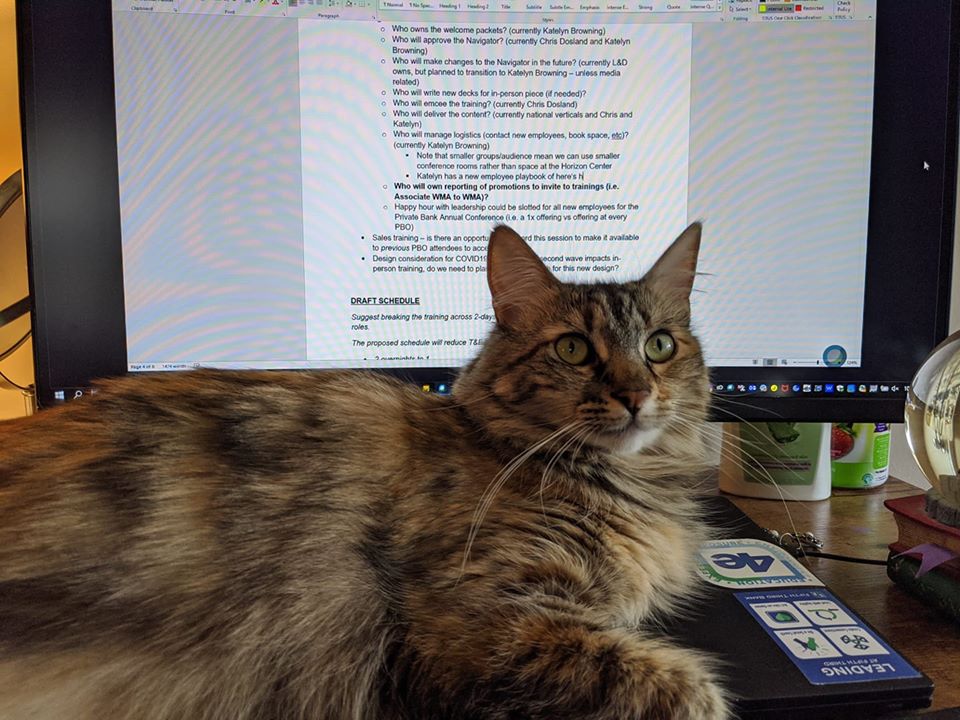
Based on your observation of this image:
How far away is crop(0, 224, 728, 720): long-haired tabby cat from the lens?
1.84 feet

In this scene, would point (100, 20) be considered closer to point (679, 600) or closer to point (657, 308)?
point (657, 308)

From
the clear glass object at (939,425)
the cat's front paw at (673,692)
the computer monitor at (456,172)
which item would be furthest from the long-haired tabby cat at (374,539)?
the clear glass object at (939,425)

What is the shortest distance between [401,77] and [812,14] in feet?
1.88

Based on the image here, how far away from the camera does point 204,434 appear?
67cm

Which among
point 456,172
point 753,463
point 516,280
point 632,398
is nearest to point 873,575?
point 753,463

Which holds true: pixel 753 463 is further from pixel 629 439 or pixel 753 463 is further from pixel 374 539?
pixel 374 539

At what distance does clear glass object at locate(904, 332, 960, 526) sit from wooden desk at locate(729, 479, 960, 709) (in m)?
0.12

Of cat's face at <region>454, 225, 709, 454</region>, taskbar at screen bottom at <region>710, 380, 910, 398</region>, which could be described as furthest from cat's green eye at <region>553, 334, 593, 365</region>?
taskbar at screen bottom at <region>710, 380, 910, 398</region>

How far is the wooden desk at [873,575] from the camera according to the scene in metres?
0.65

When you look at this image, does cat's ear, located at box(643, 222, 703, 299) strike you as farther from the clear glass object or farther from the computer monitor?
the clear glass object

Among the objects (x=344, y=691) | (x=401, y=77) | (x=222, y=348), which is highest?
(x=401, y=77)

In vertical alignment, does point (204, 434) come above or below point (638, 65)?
below

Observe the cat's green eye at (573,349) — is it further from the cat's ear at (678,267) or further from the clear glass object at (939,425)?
the clear glass object at (939,425)

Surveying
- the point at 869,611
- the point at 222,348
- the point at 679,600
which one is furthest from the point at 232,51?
the point at 869,611
